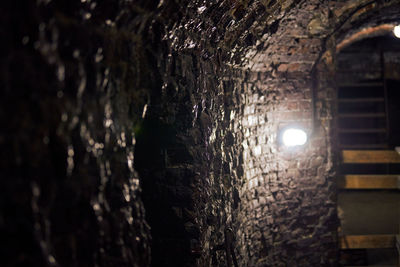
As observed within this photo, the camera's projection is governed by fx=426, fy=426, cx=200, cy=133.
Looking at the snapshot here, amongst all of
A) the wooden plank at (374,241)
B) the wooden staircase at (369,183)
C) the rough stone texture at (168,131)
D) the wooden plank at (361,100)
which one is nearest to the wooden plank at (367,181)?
the wooden staircase at (369,183)

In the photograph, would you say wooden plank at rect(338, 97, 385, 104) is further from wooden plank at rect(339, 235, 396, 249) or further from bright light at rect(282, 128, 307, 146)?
bright light at rect(282, 128, 307, 146)

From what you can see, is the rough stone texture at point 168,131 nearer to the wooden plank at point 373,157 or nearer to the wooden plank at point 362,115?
the wooden plank at point 373,157

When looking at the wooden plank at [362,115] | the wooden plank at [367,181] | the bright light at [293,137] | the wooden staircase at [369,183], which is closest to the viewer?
the bright light at [293,137]

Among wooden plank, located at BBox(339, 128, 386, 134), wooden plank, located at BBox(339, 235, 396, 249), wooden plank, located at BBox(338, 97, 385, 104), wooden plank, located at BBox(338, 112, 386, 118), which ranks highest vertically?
wooden plank, located at BBox(338, 97, 385, 104)

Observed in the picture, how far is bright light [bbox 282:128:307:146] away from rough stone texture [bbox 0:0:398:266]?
0.07 metres

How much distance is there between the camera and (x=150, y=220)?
216 centimetres

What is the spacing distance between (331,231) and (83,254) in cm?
290

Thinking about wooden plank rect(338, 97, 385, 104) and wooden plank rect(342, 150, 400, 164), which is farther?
wooden plank rect(338, 97, 385, 104)

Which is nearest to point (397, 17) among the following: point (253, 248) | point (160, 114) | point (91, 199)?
point (253, 248)

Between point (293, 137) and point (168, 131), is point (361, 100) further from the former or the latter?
point (168, 131)

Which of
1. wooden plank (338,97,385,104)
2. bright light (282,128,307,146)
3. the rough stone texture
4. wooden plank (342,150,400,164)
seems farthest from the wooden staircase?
wooden plank (338,97,385,104)

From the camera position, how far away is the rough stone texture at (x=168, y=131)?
3.77ft

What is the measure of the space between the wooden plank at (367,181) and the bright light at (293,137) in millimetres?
1527

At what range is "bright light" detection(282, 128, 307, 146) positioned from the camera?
137 inches
